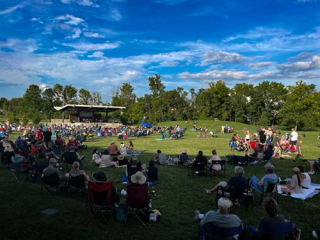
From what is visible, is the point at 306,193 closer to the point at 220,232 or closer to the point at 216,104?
the point at 220,232

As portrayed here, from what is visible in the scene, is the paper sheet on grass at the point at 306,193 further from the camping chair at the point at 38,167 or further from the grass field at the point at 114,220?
the camping chair at the point at 38,167

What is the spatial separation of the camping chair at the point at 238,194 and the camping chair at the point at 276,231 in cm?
227

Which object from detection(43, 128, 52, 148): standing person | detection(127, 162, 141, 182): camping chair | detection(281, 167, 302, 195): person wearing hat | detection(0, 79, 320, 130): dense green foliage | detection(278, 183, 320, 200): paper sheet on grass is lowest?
detection(278, 183, 320, 200): paper sheet on grass

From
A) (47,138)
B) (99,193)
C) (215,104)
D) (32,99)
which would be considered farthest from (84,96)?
(99,193)

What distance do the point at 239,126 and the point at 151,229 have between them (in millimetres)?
43461

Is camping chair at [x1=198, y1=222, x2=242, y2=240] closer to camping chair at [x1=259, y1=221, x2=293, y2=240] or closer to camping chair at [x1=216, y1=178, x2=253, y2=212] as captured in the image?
camping chair at [x1=259, y1=221, x2=293, y2=240]

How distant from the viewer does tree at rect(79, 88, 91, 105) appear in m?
80.5

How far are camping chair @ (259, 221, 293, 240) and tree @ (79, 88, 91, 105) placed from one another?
82.5 m

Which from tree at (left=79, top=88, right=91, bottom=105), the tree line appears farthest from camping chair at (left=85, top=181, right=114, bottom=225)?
tree at (left=79, top=88, right=91, bottom=105)

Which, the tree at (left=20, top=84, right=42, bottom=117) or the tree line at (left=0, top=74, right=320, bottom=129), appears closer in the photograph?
the tree line at (left=0, top=74, right=320, bottom=129)

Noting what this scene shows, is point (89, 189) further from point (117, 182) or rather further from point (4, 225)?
point (117, 182)

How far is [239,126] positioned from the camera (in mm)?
45375

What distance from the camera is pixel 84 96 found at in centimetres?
8112

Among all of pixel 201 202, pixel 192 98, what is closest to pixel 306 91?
pixel 192 98
